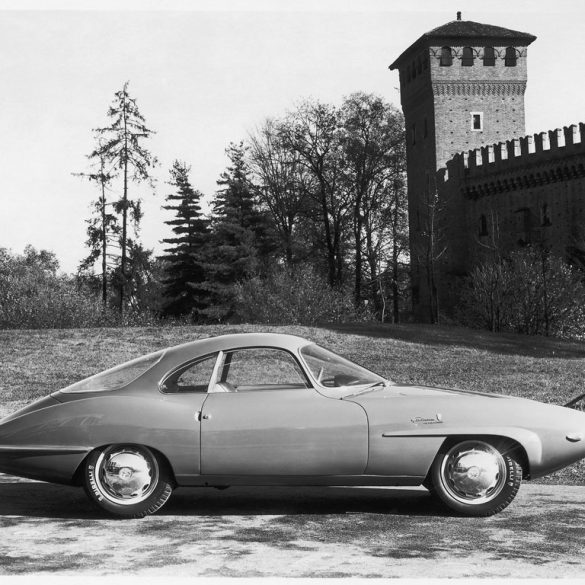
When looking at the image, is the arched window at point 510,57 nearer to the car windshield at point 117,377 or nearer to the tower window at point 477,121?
the tower window at point 477,121

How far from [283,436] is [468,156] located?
6525cm

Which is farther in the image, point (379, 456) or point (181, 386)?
point (181, 386)

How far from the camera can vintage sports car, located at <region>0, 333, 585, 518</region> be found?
24.0 feet

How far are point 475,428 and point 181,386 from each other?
218cm

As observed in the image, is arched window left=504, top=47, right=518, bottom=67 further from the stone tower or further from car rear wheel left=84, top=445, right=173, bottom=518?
car rear wheel left=84, top=445, right=173, bottom=518

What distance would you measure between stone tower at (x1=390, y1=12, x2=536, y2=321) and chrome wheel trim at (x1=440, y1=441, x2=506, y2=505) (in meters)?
64.3

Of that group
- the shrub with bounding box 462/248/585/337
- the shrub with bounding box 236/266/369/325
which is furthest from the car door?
the shrub with bounding box 462/248/585/337

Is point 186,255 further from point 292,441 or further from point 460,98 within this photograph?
point 292,441

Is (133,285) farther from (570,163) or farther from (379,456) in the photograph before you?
(379,456)

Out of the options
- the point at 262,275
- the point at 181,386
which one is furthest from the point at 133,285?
the point at 181,386

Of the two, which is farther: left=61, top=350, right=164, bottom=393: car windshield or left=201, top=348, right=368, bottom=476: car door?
left=61, top=350, right=164, bottom=393: car windshield

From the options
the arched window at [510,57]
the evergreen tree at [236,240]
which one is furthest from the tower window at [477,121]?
the evergreen tree at [236,240]

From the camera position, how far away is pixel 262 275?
65312mm

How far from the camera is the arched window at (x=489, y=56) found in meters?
72.8
